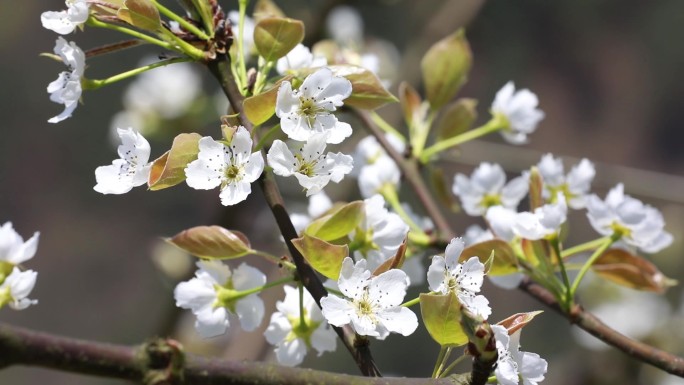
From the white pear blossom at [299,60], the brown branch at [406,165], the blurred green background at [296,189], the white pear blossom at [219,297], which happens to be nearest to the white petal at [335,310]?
the white pear blossom at [219,297]

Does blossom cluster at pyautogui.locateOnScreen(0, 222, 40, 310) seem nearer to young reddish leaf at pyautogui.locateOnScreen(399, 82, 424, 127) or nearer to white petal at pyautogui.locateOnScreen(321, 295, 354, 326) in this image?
white petal at pyautogui.locateOnScreen(321, 295, 354, 326)

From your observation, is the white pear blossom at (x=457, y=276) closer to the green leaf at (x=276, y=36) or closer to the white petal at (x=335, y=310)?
the white petal at (x=335, y=310)

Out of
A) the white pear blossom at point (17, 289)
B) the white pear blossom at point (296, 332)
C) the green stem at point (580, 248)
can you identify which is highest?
the white pear blossom at point (17, 289)

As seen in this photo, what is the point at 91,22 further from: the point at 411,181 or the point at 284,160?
the point at 411,181

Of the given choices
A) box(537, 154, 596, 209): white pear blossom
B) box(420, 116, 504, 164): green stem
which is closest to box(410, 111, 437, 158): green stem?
box(420, 116, 504, 164): green stem

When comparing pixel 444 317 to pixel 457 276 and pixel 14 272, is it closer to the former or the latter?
pixel 457 276

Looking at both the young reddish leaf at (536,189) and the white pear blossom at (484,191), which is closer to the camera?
the young reddish leaf at (536,189)

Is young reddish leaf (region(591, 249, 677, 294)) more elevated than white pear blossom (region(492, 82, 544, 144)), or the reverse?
white pear blossom (region(492, 82, 544, 144))
